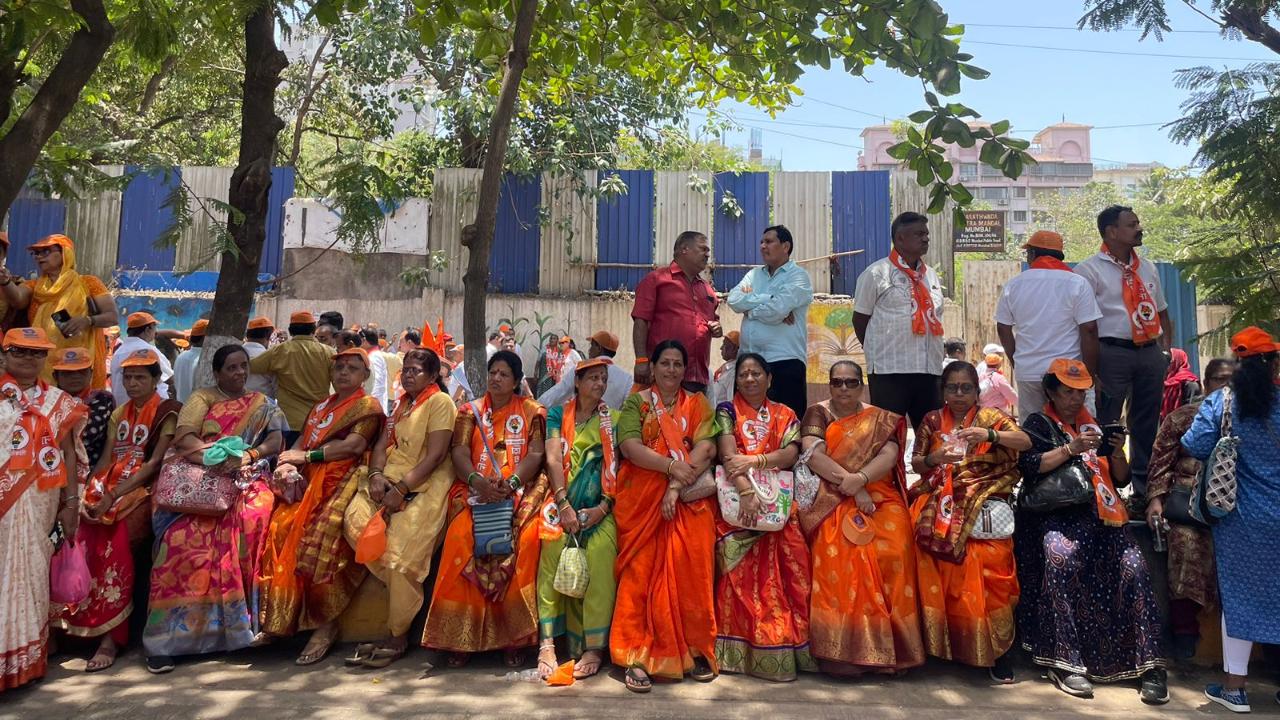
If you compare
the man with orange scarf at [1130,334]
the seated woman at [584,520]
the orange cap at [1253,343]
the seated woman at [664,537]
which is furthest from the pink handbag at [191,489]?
the orange cap at [1253,343]

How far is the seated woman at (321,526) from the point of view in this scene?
4.77 metres

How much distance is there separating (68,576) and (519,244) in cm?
915

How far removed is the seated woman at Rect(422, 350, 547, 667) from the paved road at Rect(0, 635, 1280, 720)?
21 centimetres

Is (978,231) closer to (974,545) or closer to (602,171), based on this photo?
(602,171)

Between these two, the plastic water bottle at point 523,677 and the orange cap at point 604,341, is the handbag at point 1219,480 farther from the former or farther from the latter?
the orange cap at point 604,341

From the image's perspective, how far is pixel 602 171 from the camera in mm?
13000

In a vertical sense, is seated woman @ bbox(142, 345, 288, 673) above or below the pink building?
below

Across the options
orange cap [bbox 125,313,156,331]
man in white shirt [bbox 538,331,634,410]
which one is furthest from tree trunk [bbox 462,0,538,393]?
orange cap [bbox 125,313,156,331]

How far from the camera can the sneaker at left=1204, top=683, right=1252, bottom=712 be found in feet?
13.6

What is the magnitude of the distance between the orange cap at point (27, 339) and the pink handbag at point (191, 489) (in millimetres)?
900

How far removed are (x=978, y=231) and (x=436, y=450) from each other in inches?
780

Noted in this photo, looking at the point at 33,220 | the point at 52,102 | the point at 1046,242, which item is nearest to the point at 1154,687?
the point at 1046,242

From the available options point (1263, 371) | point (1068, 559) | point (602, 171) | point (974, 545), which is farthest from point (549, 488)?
point (602, 171)

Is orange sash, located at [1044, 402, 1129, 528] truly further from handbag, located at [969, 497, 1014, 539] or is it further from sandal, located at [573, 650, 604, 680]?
sandal, located at [573, 650, 604, 680]
